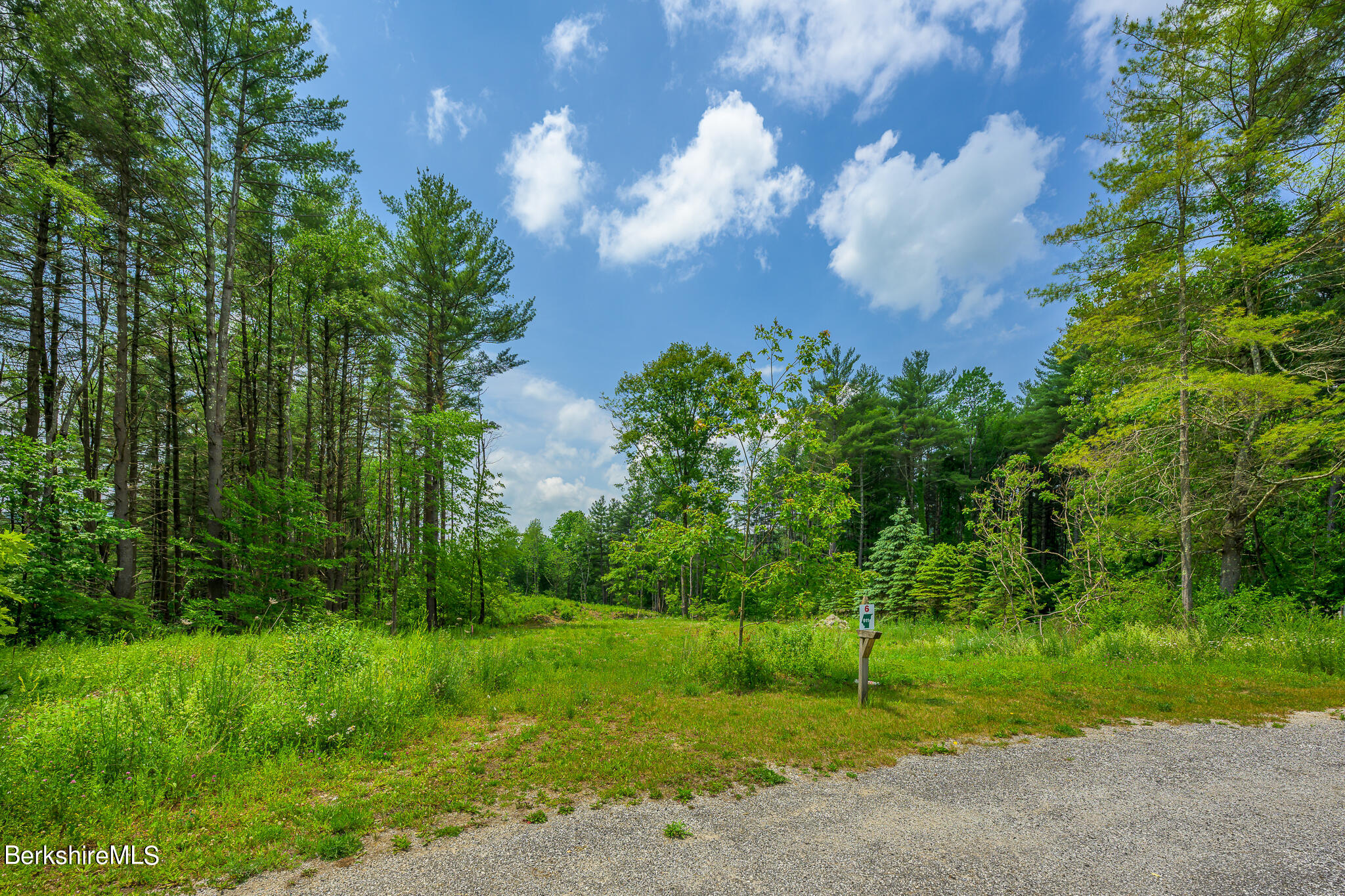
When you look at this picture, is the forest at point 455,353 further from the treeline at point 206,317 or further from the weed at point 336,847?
the weed at point 336,847

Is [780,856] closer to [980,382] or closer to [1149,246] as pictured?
[1149,246]

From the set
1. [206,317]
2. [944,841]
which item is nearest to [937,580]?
[944,841]

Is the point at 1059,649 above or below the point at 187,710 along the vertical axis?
below

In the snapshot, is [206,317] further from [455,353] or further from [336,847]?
[336,847]

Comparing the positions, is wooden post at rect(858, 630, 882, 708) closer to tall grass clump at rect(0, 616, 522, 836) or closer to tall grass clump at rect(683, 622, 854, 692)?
tall grass clump at rect(683, 622, 854, 692)

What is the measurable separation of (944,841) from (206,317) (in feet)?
54.7

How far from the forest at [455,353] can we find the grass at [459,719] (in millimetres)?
1714

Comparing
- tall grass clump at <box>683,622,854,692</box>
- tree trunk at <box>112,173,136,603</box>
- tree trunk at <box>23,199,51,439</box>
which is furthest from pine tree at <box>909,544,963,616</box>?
tree trunk at <box>23,199,51,439</box>

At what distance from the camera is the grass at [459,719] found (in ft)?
11.2

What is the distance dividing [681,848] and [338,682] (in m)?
4.55

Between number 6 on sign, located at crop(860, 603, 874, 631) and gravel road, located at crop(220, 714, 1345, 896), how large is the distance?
1966mm

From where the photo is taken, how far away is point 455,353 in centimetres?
1575

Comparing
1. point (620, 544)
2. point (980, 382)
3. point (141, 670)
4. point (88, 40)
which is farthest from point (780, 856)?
point (980, 382)

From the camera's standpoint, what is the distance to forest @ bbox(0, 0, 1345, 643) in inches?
322
